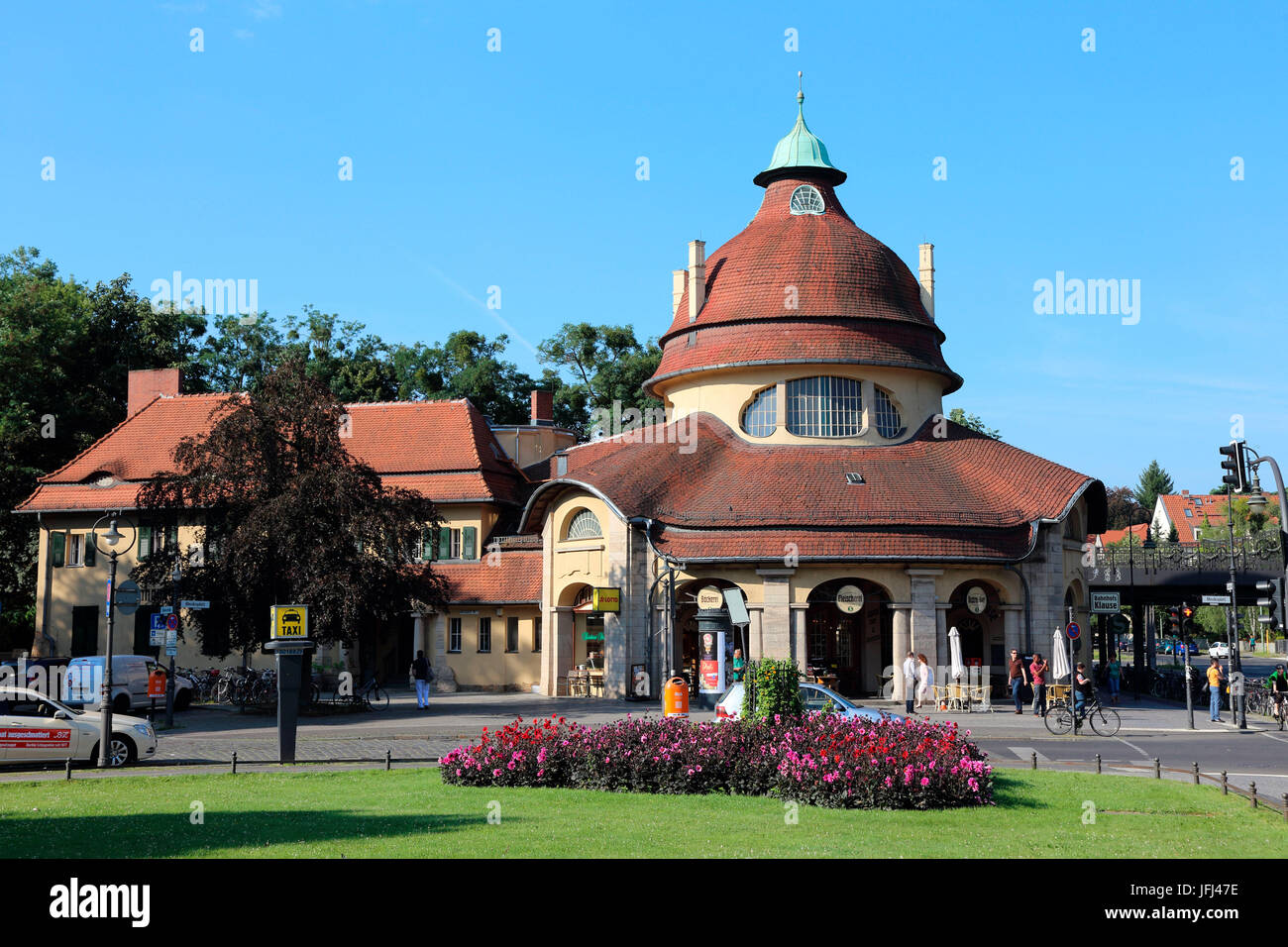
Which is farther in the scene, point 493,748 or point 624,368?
point 624,368

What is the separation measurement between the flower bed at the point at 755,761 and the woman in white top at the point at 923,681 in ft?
60.1

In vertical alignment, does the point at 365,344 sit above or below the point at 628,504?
above

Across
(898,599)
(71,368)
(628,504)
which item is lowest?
(898,599)

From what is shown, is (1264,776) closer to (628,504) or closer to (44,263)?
(628,504)

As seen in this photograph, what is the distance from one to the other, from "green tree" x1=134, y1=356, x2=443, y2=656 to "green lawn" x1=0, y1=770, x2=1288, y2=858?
1320cm

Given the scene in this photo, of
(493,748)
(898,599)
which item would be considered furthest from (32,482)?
(493,748)

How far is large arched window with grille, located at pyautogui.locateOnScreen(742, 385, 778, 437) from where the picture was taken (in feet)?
145

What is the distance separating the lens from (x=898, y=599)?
128 ft

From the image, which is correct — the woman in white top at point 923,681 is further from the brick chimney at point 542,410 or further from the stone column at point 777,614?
the brick chimney at point 542,410

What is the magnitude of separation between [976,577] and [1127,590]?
1471cm

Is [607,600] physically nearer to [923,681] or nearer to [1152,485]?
[923,681]

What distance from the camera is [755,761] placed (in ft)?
54.7

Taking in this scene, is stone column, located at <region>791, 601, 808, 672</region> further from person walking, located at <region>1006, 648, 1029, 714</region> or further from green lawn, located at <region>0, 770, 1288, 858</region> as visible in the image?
green lawn, located at <region>0, 770, 1288, 858</region>

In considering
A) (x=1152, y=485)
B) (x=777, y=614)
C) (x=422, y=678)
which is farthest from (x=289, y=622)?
(x=1152, y=485)
